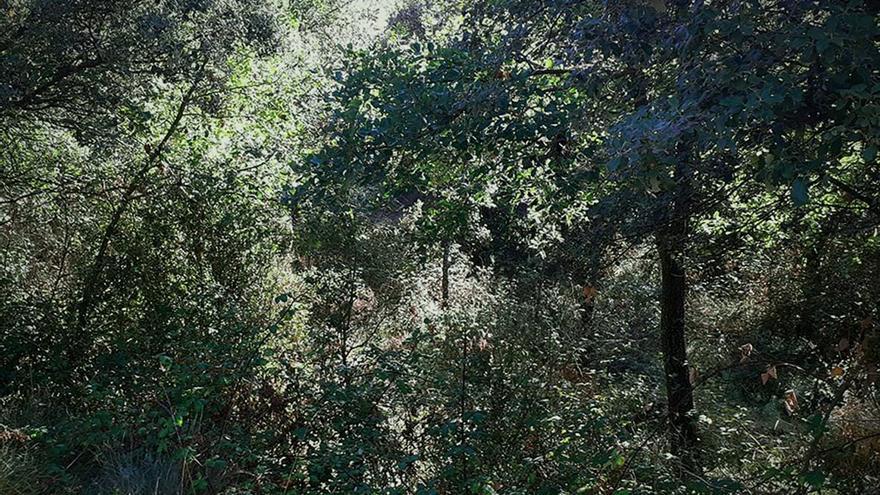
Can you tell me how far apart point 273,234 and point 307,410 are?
6.31 feet

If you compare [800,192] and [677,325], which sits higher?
[677,325]

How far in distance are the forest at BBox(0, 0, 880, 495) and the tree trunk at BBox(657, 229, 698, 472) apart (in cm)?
3

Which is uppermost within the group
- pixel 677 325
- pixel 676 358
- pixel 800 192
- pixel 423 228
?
pixel 423 228

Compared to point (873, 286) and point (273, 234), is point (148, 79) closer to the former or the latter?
point (273, 234)

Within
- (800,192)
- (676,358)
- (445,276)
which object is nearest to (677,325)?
(676,358)

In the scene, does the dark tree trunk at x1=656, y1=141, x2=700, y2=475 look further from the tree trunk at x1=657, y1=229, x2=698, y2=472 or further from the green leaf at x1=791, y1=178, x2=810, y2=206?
the green leaf at x1=791, y1=178, x2=810, y2=206

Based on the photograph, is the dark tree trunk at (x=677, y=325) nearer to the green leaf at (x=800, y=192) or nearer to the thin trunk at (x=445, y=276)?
the green leaf at (x=800, y=192)

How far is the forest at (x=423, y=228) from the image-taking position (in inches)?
101

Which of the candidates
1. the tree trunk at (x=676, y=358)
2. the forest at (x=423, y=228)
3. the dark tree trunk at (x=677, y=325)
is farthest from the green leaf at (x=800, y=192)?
the tree trunk at (x=676, y=358)

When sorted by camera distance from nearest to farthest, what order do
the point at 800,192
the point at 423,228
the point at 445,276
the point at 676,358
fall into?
1. the point at 800,192
2. the point at 676,358
3. the point at 423,228
4. the point at 445,276

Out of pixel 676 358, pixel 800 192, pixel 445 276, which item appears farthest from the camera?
pixel 445 276

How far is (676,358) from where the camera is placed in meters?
5.14

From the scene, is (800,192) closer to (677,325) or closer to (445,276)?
(677,325)

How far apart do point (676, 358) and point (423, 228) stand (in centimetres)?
237
